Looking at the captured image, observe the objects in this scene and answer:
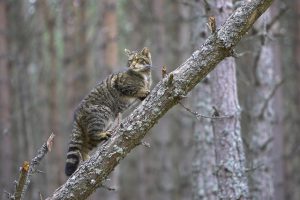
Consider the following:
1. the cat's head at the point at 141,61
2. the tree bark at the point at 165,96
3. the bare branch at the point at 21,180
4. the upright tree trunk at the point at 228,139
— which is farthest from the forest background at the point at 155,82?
the bare branch at the point at 21,180

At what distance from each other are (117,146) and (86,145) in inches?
71.1

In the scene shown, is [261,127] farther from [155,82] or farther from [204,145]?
[155,82]

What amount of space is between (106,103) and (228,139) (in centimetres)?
143

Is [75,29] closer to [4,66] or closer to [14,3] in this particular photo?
[14,3]

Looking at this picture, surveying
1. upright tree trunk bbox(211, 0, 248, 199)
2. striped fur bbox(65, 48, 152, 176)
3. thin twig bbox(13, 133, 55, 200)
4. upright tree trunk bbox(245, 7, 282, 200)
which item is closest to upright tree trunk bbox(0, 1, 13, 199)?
upright tree trunk bbox(245, 7, 282, 200)

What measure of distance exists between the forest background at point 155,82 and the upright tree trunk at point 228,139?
675 millimetres

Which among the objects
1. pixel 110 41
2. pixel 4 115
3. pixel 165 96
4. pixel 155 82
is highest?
pixel 155 82

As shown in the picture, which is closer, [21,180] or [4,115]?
[21,180]

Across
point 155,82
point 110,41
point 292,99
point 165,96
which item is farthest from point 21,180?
point 292,99

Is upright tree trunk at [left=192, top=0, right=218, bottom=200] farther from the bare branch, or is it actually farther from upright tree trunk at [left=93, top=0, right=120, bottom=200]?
the bare branch

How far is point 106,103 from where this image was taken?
622 cm

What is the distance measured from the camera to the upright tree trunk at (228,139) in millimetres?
5938

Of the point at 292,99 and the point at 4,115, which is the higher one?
the point at 292,99

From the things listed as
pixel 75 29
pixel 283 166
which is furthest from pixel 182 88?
pixel 75 29
